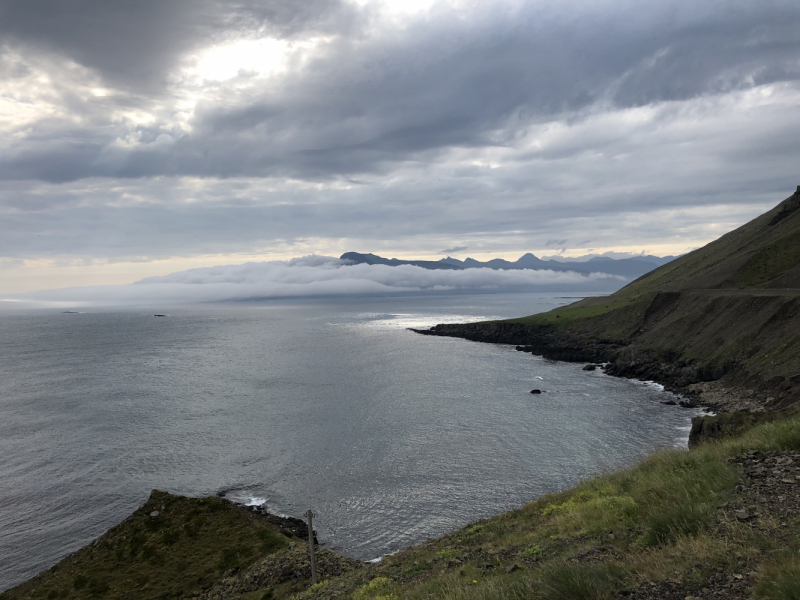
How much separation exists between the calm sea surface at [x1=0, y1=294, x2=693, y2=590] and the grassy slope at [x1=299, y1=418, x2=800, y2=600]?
1321 cm

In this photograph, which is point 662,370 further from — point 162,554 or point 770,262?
point 162,554

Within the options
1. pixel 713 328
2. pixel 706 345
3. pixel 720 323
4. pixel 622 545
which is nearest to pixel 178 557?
pixel 622 545

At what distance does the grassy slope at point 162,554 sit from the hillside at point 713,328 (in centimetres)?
5498

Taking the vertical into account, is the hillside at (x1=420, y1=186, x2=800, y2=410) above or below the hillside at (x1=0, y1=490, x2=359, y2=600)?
above

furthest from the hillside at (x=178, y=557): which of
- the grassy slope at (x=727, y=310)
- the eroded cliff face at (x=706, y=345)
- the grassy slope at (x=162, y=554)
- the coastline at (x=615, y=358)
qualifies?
the grassy slope at (x=727, y=310)

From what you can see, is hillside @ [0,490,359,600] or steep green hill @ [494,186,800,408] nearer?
hillside @ [0,490,359,600]

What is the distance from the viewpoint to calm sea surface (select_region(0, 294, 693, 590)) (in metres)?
36.1

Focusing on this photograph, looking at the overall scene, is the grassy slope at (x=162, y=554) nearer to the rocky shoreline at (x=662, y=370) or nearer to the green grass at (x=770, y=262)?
the rocky shoreline at (x=662, y=370)

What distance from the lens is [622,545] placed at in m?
12.8

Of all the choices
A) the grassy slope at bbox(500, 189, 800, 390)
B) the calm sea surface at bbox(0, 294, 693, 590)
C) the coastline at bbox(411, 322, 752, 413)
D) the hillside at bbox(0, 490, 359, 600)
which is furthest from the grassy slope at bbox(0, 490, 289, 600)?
the grassy slope at bbox(500, 189, 800, 390)

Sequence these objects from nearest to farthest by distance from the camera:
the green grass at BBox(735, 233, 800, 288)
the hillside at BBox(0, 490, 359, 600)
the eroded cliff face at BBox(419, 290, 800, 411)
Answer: the hillside at BBox(0, 490, 359, 600) → the eroded cliff face at BBox(419, 290, 800, 411) → the green grass at BBox(735, 233, 800, 288)

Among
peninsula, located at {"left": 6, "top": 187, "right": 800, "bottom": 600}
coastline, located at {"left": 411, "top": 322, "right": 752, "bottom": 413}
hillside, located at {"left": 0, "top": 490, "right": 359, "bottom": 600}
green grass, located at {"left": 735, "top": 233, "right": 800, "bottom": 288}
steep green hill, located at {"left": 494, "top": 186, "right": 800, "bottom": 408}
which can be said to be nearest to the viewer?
peninsula, located at {"left": 6, "top": 187, "right": 800, "bottom": 600}

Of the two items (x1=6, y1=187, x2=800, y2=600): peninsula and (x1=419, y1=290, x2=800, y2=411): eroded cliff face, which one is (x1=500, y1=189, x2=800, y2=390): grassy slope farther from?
(x1=6, y1=187, x2=800, y2=600): peninsula

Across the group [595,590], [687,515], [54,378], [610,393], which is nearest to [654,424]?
[610,393]
